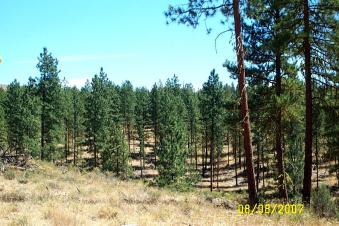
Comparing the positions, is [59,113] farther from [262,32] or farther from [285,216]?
[285,216]

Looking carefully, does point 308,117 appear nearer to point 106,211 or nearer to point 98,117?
point 106,211

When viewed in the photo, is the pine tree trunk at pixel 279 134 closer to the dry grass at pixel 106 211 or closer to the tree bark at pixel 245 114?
the tree bark at pixel 245 114

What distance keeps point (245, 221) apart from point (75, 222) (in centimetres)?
436

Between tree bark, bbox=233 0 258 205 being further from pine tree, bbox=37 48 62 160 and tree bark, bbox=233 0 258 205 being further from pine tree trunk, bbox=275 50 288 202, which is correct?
pine tree, bbox=37 48 62 160

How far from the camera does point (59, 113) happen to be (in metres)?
44.2

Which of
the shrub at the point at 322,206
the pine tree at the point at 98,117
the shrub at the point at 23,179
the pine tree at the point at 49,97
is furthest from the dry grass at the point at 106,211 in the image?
the pine tree at the point at 98,117

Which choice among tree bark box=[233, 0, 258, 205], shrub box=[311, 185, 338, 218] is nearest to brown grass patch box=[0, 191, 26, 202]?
tree bark box=[233, 0, 258, 205]

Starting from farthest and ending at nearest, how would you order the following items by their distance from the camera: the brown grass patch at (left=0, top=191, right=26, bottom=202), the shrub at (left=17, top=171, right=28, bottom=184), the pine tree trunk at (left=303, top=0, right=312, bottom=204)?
the shrub at (left=17, top=171, right=28, bottom=184), the pine tree trunk at (left=303, top=0, right=312, bottom=204), the brown grass patch at (left=0, top=191, right=26, bottom=202)

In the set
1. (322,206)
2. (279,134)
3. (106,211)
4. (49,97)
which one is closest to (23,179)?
(106,211)

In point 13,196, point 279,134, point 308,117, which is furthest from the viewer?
point 279,134

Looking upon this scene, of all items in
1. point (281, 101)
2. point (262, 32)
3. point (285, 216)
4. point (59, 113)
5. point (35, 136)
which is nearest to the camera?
point (285, 216)

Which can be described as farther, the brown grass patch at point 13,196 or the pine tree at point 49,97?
the pine tree at point 49,97

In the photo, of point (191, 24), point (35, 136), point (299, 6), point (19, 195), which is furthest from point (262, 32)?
point (35, 136)

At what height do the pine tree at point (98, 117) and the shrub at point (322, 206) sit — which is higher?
the pine tree at point (98, 117)
